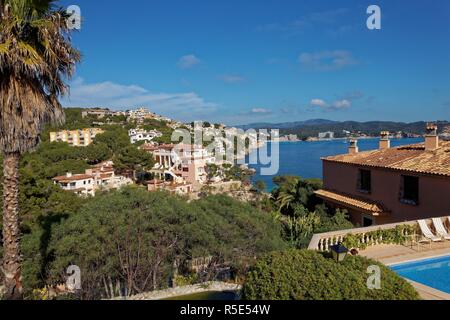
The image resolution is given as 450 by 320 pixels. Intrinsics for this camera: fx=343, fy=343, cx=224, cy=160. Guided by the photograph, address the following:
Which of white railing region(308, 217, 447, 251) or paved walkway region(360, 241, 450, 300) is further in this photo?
white railing region(308, 217, 447, 251)

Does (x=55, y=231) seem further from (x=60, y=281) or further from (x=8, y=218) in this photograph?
(x=8, y=218)

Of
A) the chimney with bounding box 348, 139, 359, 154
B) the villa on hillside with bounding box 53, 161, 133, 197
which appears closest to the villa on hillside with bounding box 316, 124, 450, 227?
the chimney with bounding box 348, 139, 359, 154

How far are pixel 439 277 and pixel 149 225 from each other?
26.8 ft

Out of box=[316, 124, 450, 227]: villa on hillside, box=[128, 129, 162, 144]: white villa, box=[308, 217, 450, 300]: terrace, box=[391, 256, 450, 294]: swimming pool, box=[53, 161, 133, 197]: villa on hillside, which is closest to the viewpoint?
box=[391, 256, 450, 294]: swimming pool

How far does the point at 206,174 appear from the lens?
62531 millimetres

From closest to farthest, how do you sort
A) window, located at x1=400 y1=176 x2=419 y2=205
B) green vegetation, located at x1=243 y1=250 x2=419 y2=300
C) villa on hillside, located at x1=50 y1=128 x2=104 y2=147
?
green vegetation, located at x1=243 y1=250 x2=419 y2=300 → window, located at x1=400 y1=176 x2=419 y2=205 → villa on hillside, located at x1=50 y1=128 x2=104 y2=147

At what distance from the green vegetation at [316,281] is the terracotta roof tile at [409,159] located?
9183 millimetres

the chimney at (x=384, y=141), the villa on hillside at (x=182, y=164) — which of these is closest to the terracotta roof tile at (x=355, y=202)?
the chimney at (x=384, y=141)

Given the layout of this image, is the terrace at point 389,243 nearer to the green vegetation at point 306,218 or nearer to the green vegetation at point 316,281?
the green vegetation at point 316,281

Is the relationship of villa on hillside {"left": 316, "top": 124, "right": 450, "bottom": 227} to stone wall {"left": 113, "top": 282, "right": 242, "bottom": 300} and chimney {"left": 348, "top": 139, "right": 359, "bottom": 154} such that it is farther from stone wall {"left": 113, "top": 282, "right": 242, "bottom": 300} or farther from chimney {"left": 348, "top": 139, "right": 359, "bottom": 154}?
stone wall {"left": 113, "top": 282, "right": 242, "bottom": 300}

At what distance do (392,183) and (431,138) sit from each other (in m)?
2.86

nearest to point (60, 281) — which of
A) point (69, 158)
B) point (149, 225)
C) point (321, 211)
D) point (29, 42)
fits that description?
point (149, 225)

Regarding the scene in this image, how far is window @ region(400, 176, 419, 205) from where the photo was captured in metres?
13.8

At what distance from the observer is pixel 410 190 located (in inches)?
557
